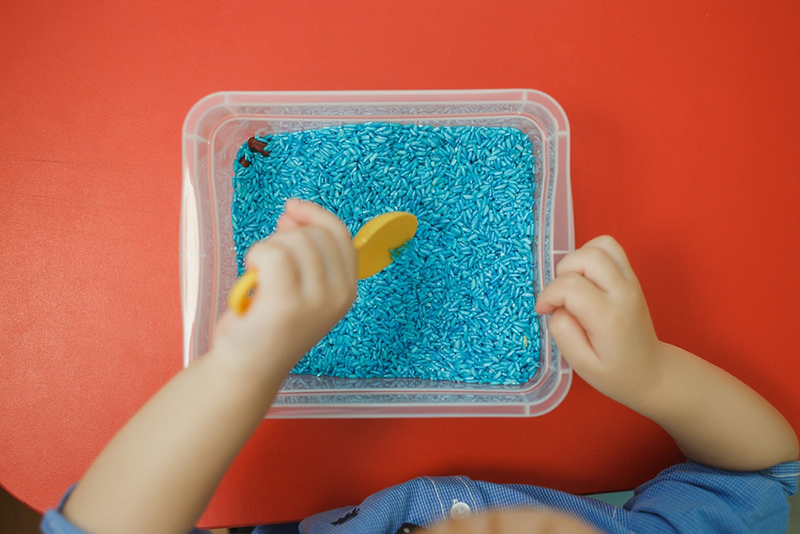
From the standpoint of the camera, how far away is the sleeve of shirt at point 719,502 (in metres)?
0.65

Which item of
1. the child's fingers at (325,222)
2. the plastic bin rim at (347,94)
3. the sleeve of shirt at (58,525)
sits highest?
the plastic bin rim at (347,94)

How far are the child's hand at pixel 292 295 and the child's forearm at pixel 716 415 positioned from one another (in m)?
0.44

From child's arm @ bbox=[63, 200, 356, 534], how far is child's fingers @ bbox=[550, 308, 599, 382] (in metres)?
0.29

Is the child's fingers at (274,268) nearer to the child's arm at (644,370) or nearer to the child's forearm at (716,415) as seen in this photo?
the child's arm at (644,370)

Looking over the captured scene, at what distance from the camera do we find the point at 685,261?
2.86 feet

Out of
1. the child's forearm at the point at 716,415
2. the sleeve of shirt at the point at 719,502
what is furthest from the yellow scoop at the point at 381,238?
the sleeve of shirt at the point at 719,502

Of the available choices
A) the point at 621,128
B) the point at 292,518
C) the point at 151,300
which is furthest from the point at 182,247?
the point at 621,128

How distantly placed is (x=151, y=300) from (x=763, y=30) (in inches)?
46.8

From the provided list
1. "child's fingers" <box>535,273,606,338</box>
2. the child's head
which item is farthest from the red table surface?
the child's head

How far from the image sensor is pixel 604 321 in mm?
596

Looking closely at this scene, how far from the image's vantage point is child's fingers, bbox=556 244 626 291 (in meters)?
0.61

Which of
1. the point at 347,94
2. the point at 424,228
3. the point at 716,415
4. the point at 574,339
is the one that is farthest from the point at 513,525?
the point at 347,94

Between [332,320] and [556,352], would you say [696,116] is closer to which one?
[556,352]

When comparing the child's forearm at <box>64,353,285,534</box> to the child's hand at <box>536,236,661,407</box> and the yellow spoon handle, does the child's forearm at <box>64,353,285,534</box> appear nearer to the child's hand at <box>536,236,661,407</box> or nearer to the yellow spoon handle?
the yellow spoon handle
